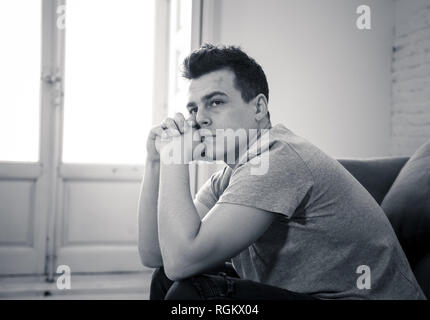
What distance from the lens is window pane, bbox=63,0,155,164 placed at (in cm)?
295

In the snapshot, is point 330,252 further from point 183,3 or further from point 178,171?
point 183,3

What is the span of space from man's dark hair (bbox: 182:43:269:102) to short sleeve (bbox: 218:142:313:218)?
298 mm

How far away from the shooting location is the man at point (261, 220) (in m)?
0.84

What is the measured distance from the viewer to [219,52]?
118cm

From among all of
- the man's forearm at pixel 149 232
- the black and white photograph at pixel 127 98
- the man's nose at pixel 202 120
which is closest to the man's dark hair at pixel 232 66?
the man's nose at pixel 202 120

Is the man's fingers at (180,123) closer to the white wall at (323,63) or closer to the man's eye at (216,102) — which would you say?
the man's eye at (216,102)

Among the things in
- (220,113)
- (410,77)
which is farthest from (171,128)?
(410,77)

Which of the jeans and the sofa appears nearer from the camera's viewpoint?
the jeans

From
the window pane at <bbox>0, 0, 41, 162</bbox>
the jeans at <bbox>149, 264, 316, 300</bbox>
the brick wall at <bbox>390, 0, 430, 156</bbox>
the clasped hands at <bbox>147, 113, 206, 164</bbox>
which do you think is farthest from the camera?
the window pane at <bbox>0, 0, 41, 162</bbox>

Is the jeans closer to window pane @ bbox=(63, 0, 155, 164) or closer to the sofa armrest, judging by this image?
the sofa armrest

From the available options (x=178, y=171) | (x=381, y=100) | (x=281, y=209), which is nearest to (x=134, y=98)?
(x=381, y=100)

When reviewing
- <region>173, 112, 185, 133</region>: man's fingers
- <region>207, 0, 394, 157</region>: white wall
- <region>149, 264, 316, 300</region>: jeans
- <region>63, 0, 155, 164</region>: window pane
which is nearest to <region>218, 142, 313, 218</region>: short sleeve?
<region>149, 264, 316, 300</region>: jeans

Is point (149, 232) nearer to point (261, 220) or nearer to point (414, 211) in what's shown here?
point (261, 220)

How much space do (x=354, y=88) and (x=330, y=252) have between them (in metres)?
2.21
